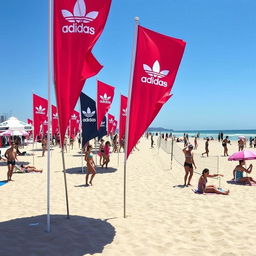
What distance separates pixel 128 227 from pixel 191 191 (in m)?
4.16

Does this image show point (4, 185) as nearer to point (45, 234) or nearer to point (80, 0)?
point (45, 234)

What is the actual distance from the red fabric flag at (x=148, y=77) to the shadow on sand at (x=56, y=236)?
174 cm

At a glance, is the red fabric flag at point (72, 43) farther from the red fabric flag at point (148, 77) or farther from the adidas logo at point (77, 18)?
the red fabric flag at point (148, 77)

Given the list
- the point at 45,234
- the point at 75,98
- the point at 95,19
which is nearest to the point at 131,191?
the point at 45,234

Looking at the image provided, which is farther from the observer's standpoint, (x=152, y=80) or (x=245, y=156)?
(x=245, y=156)

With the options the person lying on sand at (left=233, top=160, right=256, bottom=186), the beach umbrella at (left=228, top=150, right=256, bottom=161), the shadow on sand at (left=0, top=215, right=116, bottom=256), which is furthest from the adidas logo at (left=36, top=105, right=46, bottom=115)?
the person lying on sand at (left=233, top=160, right=256, bottom=186)

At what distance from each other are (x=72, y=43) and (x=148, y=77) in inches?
70.2

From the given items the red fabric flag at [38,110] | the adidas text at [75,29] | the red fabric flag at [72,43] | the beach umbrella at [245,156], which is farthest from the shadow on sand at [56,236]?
the red fabric flag at [38,110]

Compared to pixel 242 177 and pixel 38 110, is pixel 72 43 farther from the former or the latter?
pixel 38 110

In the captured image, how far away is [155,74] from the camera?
616cm

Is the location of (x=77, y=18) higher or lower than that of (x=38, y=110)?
higher

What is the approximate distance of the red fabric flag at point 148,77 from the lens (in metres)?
6.12

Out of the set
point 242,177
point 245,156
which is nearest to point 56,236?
point 242,177

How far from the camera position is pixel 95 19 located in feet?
17.0
